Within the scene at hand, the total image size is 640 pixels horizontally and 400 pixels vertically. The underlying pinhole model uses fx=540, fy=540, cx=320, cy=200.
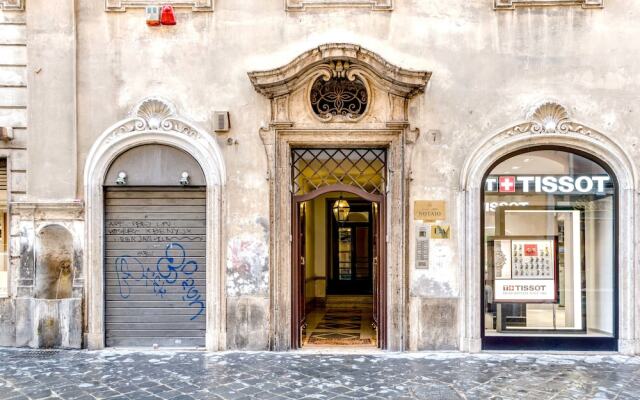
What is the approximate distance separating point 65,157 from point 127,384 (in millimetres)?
3751

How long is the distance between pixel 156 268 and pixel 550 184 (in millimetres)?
6237

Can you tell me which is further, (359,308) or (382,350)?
(359,308)

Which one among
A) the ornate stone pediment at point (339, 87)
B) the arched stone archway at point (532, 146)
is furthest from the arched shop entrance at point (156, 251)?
the arched stone archway at point (532, 146)

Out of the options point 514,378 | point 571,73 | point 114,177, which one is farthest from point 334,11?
point 514,378

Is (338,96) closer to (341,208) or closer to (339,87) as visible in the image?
(339,87)

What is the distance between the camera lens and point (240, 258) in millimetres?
8281

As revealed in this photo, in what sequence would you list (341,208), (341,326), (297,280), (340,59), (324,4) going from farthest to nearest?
1. (341,208)
2. (341,326)
3. (297,280)
4. (324,4)
5. (340,59)

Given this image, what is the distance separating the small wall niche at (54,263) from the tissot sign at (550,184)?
6.64 metres

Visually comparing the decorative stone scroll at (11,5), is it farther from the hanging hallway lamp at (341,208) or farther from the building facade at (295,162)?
the hanging hallway lamp at (341,208)

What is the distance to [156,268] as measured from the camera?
27.6 ft

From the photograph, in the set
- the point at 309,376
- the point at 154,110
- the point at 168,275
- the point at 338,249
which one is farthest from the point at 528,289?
the point at 338,249

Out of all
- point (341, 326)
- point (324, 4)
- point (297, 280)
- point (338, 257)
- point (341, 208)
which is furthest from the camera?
point (338, 257)

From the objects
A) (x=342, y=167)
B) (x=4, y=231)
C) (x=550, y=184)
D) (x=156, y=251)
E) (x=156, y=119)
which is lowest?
(x=156, y=251)

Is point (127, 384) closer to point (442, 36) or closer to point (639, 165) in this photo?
point (442, 36)
